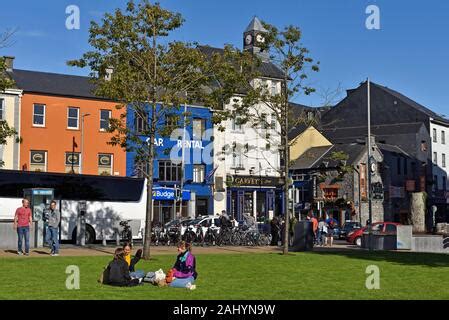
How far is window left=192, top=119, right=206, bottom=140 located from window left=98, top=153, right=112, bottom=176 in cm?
821

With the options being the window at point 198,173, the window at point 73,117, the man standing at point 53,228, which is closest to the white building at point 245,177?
the window at point 198,173

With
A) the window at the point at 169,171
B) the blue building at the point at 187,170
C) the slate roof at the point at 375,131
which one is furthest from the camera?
the slate roof at the point at 375,131

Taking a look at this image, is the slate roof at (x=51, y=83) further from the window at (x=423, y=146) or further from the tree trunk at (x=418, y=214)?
the window at (x=423, y=146)

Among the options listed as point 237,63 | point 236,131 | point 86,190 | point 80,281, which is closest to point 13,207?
point 86,190

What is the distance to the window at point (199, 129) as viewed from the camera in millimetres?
60312

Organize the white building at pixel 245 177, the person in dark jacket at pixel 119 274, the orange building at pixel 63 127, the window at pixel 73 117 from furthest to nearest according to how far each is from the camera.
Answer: the white building at pixel 245 177
the window at pixel 73 117
the orange building at pixel 63 127
the person in dark jacket at pixel 119 274

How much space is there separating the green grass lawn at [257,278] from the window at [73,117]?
31.8m

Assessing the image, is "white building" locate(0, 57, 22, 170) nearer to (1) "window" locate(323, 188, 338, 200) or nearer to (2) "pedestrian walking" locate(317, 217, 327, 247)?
(2) "pedestrian walking" locate(317, 217, 327, 247)

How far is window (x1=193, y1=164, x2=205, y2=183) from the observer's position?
59.9 m

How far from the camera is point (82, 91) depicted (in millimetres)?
55156

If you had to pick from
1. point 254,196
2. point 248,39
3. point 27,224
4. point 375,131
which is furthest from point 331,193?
point 27,224

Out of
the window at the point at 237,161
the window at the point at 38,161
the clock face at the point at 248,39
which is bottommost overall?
the window at the point at 38,161
